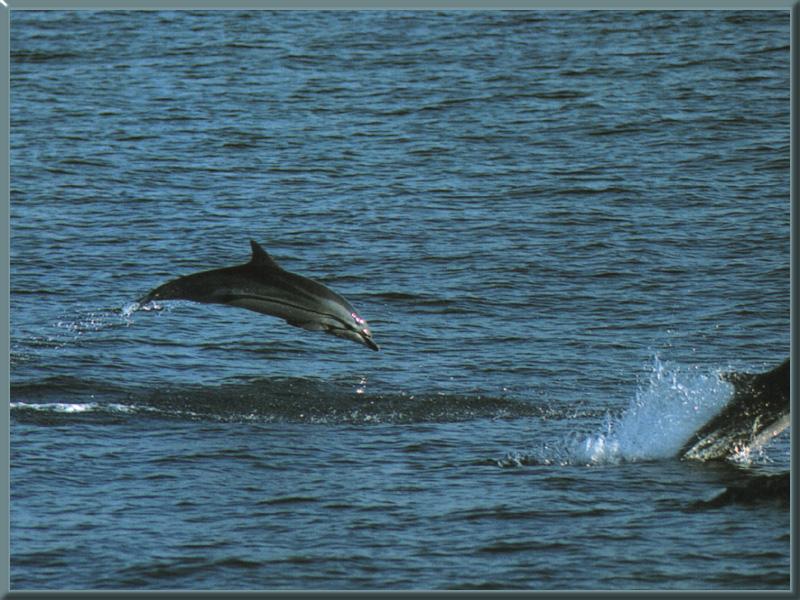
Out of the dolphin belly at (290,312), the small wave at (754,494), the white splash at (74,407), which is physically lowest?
the small wave at (754,494)

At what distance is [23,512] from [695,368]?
38.6ft

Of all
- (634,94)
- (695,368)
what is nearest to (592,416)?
(695,368)

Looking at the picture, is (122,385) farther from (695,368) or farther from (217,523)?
(695,368)

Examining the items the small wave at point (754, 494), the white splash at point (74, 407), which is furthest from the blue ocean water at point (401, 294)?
the small wave at point (754, 494)

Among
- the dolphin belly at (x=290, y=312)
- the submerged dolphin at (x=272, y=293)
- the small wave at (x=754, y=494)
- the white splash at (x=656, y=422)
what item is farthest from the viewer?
→ the dolphin belly at (x=290, y=312)

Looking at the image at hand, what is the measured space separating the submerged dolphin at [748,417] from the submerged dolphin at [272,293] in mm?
4879

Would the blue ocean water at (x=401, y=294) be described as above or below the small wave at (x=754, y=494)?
above

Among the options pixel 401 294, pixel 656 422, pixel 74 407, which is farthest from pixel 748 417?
pixel 401 294

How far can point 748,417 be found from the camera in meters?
20.6

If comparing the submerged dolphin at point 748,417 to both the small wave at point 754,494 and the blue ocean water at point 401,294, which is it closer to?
the blue ocean water at point 401,294

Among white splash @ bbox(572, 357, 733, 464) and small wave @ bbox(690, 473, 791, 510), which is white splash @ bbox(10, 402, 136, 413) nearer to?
white splash @ bbox(572, 357, 733, 464)

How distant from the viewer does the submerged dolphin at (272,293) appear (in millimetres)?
20891

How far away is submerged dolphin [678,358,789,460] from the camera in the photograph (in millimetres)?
20422

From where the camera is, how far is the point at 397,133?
130 feet
